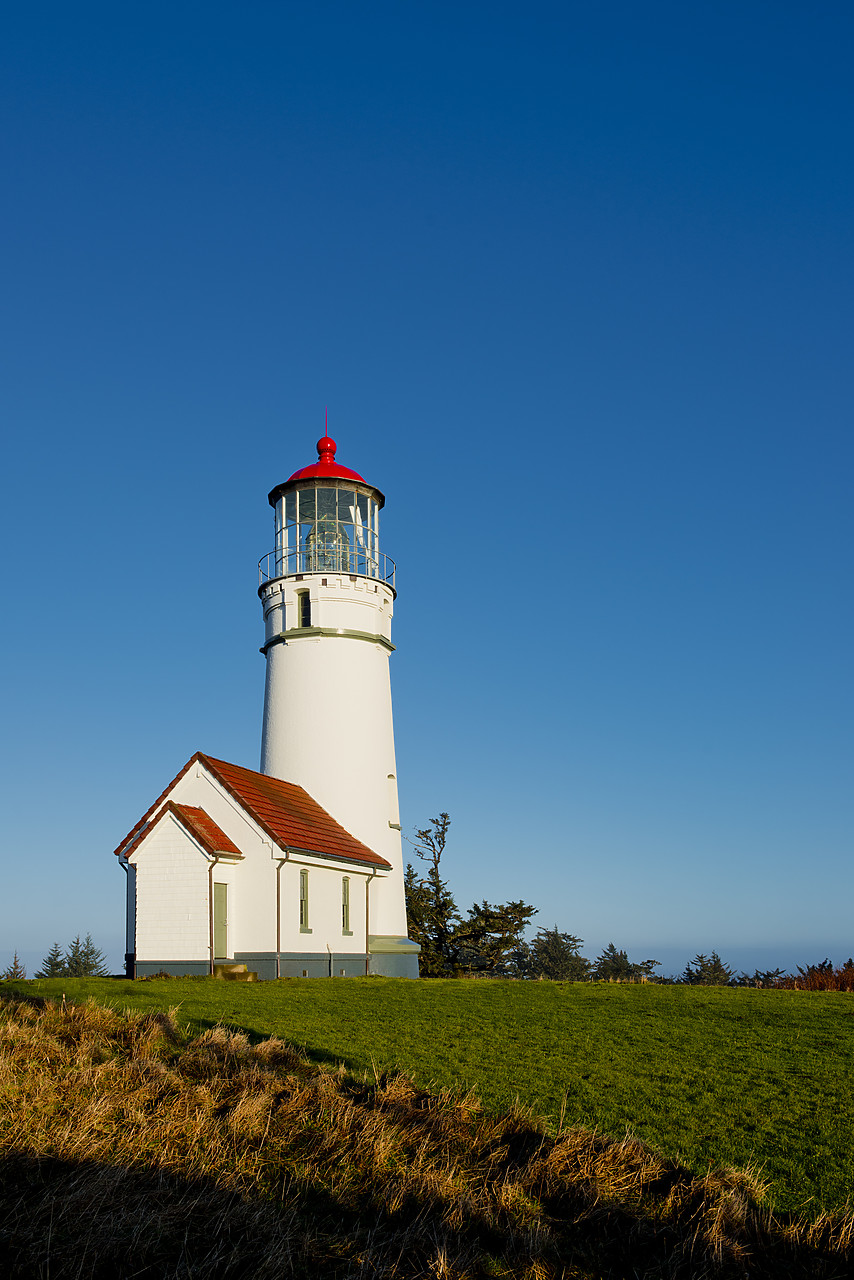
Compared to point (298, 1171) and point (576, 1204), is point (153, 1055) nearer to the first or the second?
point (298, 1171)

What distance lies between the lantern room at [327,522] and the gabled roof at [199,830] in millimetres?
9207

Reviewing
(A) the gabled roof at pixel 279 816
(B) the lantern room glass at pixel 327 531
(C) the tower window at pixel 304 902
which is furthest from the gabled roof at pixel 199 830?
(B) the lantern room glass at pixel 327 531

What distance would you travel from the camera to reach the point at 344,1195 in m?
Result: 6.99

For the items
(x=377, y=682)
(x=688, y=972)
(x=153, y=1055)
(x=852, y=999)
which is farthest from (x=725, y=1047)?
(x=688, y=972)

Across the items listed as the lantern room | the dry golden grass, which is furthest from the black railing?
the dry golden grass

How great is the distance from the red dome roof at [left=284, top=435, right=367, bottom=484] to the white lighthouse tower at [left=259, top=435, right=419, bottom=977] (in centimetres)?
8

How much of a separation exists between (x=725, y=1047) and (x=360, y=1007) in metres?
6.56

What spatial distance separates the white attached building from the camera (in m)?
26.0

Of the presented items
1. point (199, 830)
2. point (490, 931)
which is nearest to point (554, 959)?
point (490, 931)

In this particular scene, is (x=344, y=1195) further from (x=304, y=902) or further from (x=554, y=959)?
(x=554, y=959)

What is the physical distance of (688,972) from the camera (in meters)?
47.8

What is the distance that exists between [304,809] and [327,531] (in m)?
9.36

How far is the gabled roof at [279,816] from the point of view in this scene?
87.1 ft

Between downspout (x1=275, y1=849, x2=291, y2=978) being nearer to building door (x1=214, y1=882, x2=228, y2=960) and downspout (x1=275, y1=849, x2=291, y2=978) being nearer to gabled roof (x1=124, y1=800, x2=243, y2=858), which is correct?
gabled roof (x1=124, y1=800, x2=243, y2=858)
